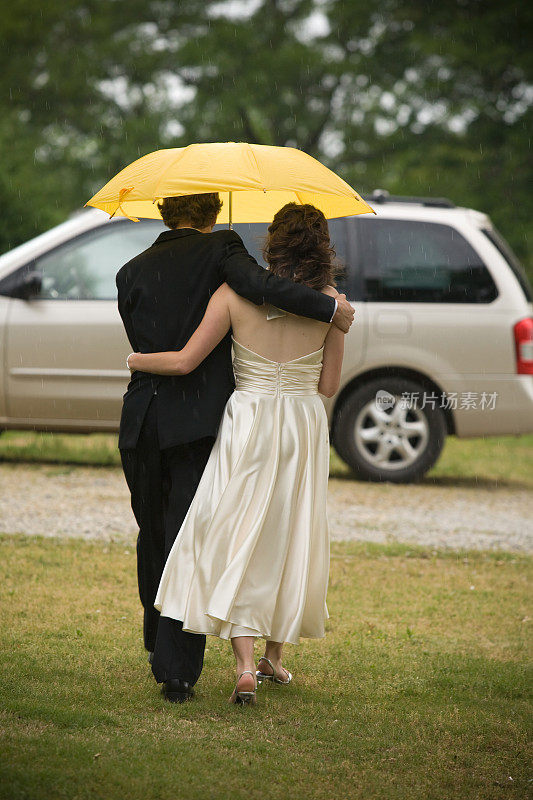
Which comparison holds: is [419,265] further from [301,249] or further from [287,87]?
[287,87]

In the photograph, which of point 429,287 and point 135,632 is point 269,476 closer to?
point 135,632

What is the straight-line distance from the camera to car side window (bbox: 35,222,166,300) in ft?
29.9

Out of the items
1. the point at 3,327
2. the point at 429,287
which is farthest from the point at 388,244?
the point at 3,327

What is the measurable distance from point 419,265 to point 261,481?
5.58 metres

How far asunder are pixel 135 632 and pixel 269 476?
131cm

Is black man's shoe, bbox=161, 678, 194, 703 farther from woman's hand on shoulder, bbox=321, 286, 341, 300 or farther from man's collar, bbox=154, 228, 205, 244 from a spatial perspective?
man's collar, bbox=154, 228, 205, 244

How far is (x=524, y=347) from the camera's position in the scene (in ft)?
29.7

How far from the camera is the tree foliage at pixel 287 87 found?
21781mm

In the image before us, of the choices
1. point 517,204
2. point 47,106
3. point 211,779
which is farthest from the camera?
point 47,106

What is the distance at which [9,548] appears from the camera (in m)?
6.40

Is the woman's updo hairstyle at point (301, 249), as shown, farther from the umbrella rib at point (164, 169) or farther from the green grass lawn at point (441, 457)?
the green grass lawn at point (441, 457)

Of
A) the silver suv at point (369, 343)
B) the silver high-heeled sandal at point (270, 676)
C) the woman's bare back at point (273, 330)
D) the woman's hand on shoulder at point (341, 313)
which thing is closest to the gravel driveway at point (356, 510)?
the silver suv at point (369, 343)

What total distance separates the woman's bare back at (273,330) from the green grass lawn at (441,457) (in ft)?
18.4

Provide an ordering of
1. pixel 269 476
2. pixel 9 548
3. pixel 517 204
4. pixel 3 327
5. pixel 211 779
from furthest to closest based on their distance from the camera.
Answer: pixel 517 204
pixel 3 327
pixel 9 548
pixel 269 476
pixel 211 779
